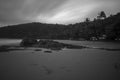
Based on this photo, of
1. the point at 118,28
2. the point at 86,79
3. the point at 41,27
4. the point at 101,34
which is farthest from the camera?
the point at 41,27

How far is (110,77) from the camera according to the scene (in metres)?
8.17

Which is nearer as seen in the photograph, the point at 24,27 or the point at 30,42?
the point at 30,42

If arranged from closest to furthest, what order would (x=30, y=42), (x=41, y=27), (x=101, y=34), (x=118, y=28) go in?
(x=30, y=42) < (x=118, y=28) < (x=101, y=34) < (x=41, y=27)

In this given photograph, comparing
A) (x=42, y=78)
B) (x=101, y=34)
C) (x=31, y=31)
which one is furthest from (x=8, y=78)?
(x=31, y=31)

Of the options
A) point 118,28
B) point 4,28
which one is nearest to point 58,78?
point 118,28

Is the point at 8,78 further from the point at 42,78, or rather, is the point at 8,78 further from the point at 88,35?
the point at 88,35

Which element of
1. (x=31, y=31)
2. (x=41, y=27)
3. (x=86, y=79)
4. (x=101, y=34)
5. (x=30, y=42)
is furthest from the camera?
(x=41, y=27)

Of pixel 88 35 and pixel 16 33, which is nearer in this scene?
pixel 88 35

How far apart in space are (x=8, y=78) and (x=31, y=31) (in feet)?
569

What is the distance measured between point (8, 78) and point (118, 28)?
58.5 metres

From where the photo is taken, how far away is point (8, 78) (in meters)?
8.60

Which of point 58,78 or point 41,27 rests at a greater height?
point 41,27

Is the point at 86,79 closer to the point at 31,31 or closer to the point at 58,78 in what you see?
the point at 58,78

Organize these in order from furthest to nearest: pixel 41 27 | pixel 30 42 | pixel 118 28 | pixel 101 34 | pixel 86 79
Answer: pixel 41 27
pixel 101 34
pixel 118 28
pixel 30 42
pixel 86 79
